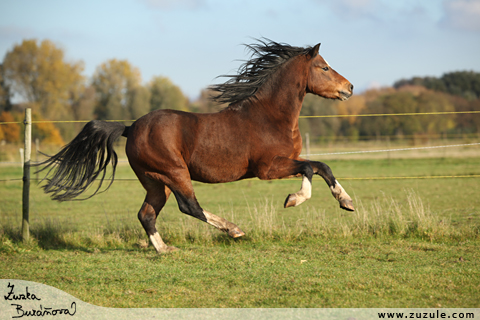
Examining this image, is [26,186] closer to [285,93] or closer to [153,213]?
[153,213]

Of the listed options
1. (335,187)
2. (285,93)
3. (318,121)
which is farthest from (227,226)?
(318,121)

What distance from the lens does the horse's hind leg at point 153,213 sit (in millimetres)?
5902

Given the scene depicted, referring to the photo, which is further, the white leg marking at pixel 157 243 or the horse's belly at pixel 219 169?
the white leg marking at pixel 157 243

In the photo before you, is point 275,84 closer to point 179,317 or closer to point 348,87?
point 348,87

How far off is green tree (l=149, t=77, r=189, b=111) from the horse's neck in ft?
169

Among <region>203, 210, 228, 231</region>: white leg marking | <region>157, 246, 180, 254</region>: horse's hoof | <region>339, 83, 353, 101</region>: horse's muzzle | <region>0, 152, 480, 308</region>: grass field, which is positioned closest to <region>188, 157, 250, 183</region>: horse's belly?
<region>203, 210, 228, 231</region>: white leg marking

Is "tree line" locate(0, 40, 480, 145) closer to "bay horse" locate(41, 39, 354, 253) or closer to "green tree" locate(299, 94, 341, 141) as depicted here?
"green tree" locate(299, 94, 341, 141)

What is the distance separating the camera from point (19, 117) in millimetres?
43375

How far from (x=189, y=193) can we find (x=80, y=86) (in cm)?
5487

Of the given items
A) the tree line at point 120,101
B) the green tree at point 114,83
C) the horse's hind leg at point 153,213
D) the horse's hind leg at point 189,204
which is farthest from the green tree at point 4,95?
the horse's hind leg at point 189,204

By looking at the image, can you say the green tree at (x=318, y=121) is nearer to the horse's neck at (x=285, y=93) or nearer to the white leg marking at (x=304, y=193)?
the horse's neck at (x=285, y=93)

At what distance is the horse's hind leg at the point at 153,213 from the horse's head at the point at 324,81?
7.79ft

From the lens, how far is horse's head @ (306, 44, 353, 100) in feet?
18.5

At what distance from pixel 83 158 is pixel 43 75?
52.4 meters
